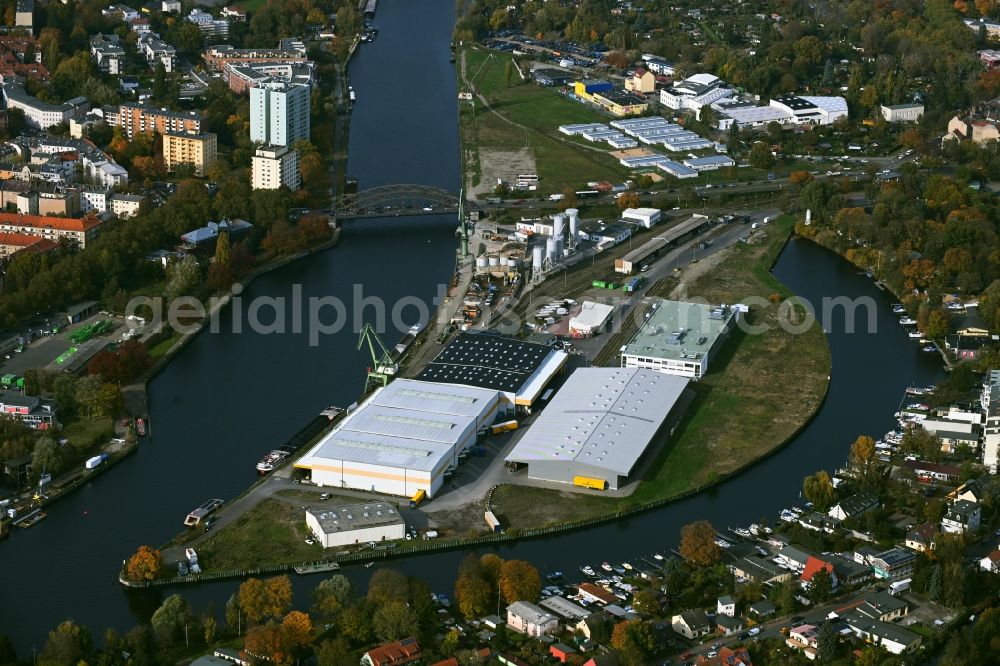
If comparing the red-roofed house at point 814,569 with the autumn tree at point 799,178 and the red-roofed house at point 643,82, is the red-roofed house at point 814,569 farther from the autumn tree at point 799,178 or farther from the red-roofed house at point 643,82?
the red-roofed house at point 643,82

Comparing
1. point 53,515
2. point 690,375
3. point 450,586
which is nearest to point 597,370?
point 690,375

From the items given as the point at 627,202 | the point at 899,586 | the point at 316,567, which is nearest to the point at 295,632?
the point at 316,567

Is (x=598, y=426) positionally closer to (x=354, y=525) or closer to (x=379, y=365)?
(x=379, y=365)

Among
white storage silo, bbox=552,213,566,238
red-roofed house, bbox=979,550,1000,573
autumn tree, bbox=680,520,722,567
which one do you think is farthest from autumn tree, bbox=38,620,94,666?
white storage silo, bbox=552,213,566,238

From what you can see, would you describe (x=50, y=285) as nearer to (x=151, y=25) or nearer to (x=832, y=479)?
(x=832, y=479)

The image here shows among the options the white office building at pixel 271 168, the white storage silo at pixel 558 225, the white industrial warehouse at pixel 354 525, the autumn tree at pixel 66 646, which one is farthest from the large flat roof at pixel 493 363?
the white office building at pixel 271 168

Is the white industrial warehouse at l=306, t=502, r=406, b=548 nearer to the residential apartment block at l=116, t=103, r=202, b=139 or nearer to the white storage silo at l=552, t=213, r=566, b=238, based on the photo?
the white storage silo at l=552, t=213, r=566, b=238
